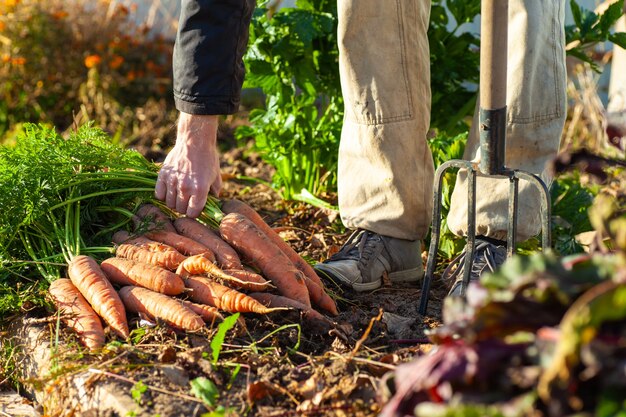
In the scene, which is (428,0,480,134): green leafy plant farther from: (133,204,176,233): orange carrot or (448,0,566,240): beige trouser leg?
(133,204,176,233): orange carrot

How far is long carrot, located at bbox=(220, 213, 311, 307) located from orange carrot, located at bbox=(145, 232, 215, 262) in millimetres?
101

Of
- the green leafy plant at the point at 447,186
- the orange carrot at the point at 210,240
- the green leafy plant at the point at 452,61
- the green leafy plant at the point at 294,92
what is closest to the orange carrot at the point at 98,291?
the orange carrot at the point at 210,240

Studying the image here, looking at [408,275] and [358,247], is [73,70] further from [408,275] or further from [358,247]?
[408,275]

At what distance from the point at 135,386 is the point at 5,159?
3.96 feet

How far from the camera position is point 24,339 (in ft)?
8.32

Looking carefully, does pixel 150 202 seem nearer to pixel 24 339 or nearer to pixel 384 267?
pixel 24 339

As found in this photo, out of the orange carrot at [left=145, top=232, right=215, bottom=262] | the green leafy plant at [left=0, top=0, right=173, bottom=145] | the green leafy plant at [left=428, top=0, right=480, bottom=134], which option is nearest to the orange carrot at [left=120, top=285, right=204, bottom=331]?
the orange carrot at [left=145, top=232, right=215, bottom=262]

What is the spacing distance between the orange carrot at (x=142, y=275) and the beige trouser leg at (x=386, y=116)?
2.65 feet

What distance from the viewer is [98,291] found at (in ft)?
8.14

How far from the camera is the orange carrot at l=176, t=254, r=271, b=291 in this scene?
2.52 metres

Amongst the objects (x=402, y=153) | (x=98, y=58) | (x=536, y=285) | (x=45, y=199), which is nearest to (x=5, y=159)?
(x=45, y=199)

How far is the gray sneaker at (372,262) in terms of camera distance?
290 centimetres

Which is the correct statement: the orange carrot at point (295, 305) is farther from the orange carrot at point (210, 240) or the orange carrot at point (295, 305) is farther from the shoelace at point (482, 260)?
the shoelace at point (482, 260)

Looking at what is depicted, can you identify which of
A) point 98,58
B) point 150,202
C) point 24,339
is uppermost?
point 98,58
